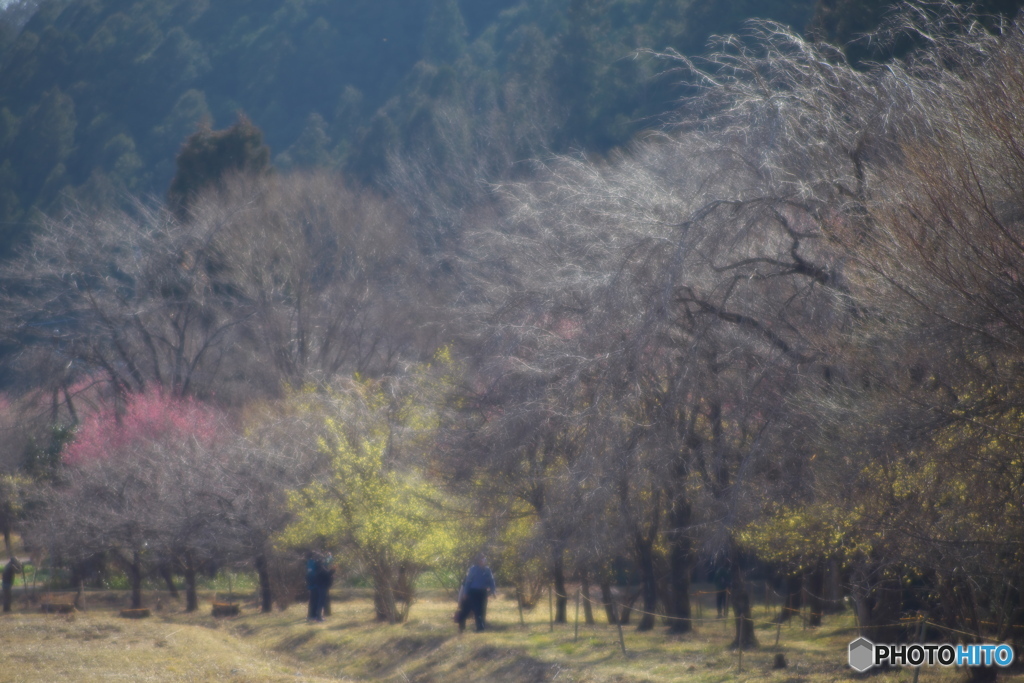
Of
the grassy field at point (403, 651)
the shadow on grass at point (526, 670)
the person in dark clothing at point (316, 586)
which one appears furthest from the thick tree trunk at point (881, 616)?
the person in dark clothing at point (316, 586)

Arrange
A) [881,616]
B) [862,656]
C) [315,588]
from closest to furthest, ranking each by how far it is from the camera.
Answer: [862,656] → [881,616] → [315,588]

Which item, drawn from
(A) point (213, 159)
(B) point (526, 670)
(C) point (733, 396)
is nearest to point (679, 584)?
(B) point (526, 670)

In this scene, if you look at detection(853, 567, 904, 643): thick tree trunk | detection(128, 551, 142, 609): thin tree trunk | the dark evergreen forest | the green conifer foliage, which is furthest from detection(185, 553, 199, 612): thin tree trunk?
the green conifer foliage

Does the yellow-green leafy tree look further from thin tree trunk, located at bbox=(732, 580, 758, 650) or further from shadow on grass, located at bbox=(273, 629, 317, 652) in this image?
thin tree trunk, located at bbox=(732, 580, 758, 650)

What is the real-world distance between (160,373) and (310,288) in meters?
6.44

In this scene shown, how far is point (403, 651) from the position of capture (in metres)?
16.6

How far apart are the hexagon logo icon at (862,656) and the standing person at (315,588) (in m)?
12.7

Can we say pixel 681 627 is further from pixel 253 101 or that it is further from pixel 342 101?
pixel 253 101

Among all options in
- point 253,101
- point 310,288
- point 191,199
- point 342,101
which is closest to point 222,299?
point 310,288

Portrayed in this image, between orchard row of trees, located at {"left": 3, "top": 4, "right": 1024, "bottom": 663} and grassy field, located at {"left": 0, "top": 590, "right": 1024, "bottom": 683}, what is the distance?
0.91m

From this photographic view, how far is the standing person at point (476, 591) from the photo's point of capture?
16.4 m

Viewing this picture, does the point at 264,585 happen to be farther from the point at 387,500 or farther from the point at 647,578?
the point at 647,578

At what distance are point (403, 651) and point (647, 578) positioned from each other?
184 inches

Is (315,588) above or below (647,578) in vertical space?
below
